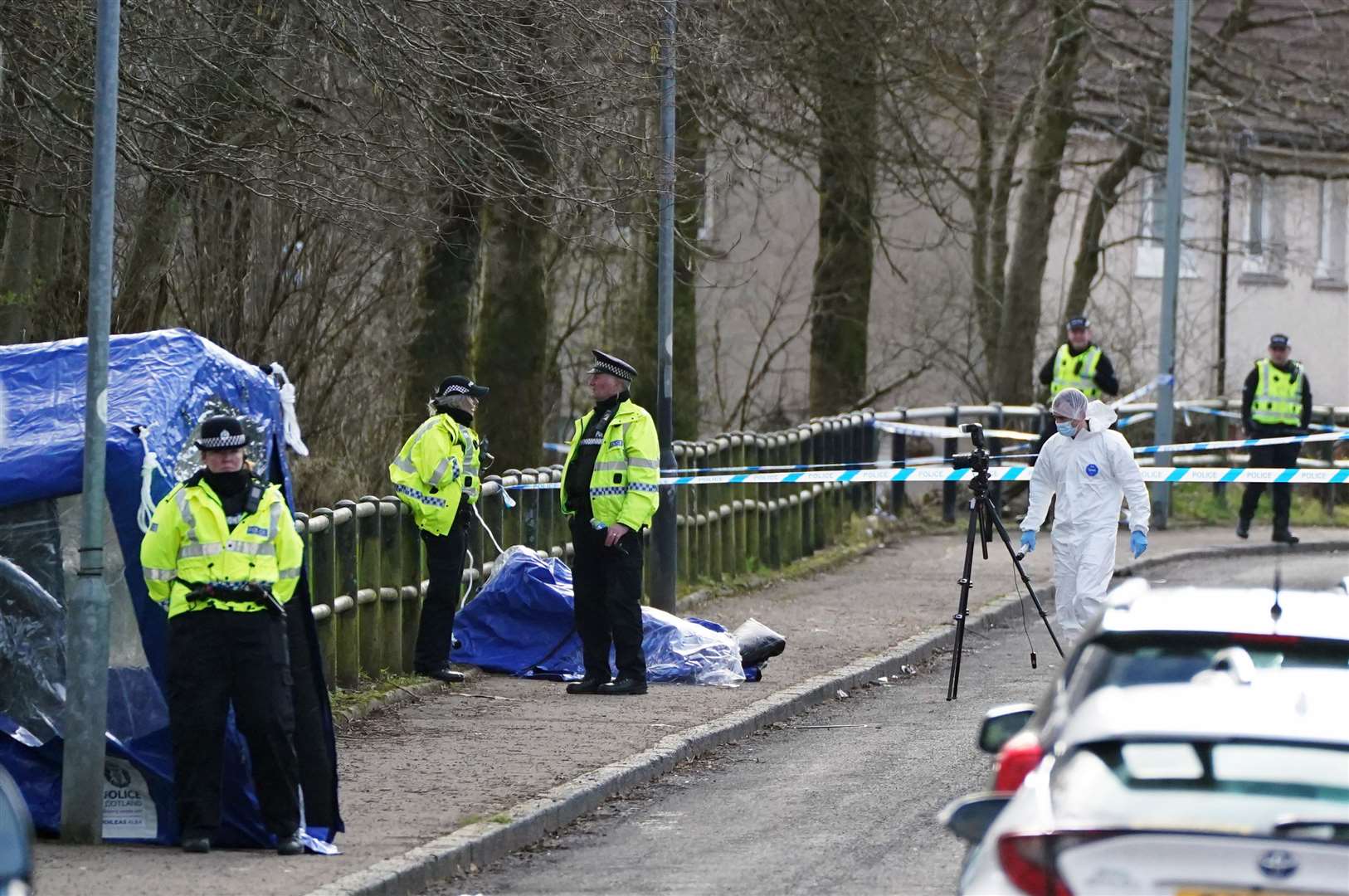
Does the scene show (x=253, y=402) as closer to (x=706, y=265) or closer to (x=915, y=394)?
(x=706, y=265)

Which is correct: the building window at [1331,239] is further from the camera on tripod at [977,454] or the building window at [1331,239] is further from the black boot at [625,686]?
the black boot at [625,686]

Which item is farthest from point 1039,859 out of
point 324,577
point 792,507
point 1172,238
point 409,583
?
point 1172,238

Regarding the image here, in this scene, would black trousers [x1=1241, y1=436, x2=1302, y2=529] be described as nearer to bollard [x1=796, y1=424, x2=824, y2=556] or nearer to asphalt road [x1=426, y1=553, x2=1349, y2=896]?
bollard [x1=796, y1=424, x2=824, y2=556]

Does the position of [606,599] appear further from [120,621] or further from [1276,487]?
[1276,487]

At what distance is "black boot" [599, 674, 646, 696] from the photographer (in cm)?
1300

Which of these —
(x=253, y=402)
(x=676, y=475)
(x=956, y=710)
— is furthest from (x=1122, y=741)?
(x=676, y=475)

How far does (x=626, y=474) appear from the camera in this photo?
13.0m

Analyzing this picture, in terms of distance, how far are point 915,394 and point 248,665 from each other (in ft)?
89.2

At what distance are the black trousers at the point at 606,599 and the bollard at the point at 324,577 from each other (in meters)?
1.52

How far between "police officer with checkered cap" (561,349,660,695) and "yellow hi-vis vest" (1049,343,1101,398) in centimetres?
910

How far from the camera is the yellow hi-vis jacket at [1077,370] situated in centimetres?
2131

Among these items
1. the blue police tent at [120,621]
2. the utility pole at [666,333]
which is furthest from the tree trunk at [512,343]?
the blue police tent at [120,621]

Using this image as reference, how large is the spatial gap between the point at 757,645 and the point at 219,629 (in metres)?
5.76

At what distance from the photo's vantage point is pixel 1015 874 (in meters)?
5.04
